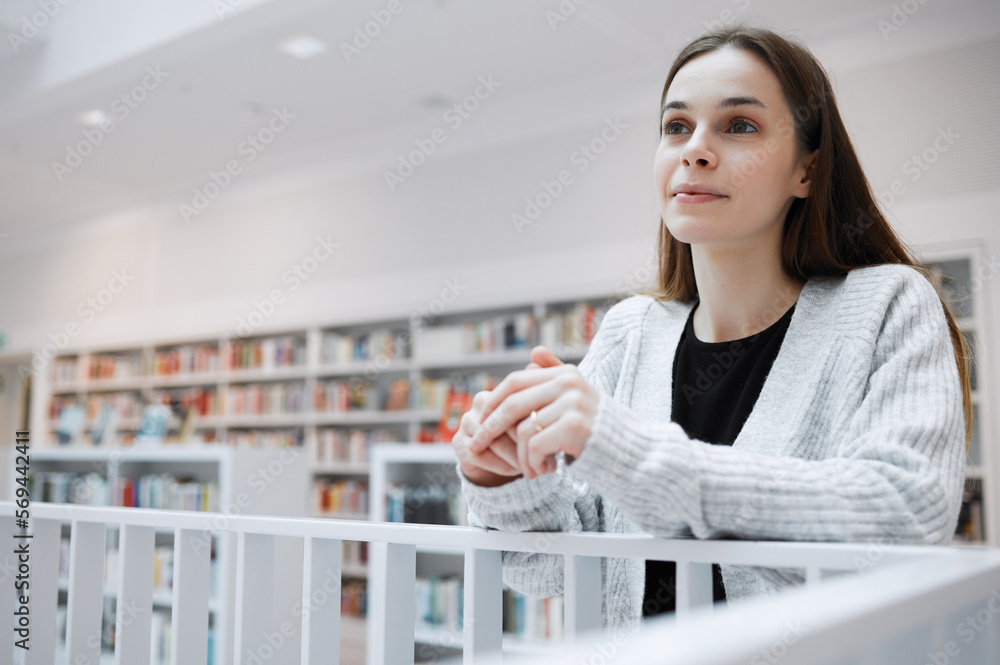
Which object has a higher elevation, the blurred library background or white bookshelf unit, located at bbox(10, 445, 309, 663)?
the blurred library background

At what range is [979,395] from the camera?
12.9ft

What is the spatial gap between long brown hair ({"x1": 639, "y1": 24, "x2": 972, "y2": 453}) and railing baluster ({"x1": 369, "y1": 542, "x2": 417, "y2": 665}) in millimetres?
578

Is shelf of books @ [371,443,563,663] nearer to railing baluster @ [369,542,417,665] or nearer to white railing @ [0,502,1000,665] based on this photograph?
white railing @ [0,502,1000,665]

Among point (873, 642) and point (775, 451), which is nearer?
point (873, 642)

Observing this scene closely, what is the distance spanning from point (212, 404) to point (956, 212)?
18.6ft

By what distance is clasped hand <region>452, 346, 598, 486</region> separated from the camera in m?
0.71

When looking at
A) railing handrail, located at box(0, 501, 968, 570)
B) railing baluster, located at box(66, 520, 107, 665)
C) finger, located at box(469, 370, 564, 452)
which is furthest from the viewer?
railing baluster, located at box(66, 520, 107, 665)

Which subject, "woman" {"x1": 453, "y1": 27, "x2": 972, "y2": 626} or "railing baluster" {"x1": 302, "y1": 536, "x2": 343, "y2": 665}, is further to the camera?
"railing baluster" {"x1": 302, "y1": 536, "x2": 343, "y2": 665}

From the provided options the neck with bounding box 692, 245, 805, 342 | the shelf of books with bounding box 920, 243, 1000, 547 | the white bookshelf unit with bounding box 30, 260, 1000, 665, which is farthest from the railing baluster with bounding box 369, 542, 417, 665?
the shelf of books with bounding box 920, 243, 1000, 547

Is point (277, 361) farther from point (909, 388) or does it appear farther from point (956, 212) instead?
point (909, 388)

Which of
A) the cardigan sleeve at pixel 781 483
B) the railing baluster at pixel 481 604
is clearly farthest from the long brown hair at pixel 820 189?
the railing baluster at pixel 481 604

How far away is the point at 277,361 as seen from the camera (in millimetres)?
6609

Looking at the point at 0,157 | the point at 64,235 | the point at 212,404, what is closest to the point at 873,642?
the point at 212,404

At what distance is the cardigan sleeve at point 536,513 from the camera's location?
32.8 inches
